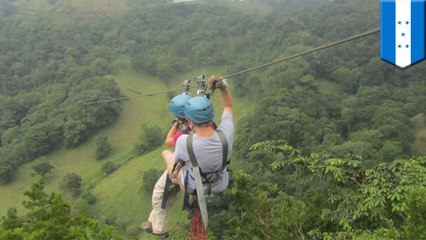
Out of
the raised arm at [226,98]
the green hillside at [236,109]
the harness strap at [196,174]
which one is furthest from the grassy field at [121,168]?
the harness strap at [196,174]

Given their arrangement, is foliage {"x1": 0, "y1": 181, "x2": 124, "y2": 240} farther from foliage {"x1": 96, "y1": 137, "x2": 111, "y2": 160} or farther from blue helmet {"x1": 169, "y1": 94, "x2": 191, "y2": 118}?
foliage {"x1": 96, "y1": 137, "x2": 111, "y2": 160}

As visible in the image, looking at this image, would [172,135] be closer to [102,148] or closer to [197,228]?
[197,228]

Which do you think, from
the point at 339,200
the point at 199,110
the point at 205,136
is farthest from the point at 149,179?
the point at 199,110

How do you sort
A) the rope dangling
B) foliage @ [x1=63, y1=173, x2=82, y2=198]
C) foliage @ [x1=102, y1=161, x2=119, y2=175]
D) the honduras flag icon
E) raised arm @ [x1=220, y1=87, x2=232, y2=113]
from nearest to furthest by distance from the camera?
1. the honduras flag icon
2. raised arm @ [x1=220, y1=87, x2=232, y2=113]
3. the rope dangling
4. foliage @ [x1=63, y1=173, x2=82, y2=198]
5. foliage @ [x1=102, y1=161, x2=119, y2=175]

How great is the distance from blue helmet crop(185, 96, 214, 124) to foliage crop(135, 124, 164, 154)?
143 feet

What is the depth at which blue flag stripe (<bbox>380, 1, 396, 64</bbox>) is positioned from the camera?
2061mm

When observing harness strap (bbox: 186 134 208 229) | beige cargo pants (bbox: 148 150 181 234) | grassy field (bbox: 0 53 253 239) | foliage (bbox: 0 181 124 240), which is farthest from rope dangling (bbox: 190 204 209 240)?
grassy field (bbox: 0 53 253 239)

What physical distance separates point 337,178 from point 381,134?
32874 mm

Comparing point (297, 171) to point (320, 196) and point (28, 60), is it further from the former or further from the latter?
point (28, 60)

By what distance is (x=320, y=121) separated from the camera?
42.0 m

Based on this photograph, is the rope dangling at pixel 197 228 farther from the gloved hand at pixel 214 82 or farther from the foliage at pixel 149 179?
the foliage at pixel 149 179

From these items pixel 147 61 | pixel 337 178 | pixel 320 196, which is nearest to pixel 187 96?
pixel 337 178

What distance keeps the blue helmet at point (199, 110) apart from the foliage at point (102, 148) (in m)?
45.3

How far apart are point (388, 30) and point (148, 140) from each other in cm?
4552
